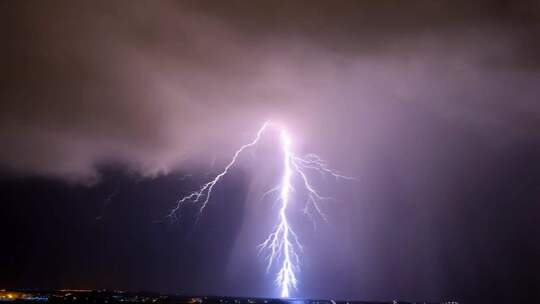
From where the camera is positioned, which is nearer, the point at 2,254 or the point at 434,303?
the point at 434,303

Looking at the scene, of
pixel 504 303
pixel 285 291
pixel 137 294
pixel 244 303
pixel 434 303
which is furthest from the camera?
pixel 137 294

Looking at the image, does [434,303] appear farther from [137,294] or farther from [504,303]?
[137,294]

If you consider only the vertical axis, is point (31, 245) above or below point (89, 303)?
above

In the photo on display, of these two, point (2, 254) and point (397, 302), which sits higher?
point (2, 254)

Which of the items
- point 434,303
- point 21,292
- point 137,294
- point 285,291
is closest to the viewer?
point 285,291

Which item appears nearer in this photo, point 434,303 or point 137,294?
point 434,303

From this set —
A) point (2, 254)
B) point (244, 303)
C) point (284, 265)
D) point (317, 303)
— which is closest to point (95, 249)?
point (2, 254)

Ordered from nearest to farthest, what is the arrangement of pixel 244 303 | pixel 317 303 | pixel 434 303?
pixel 434 303
pixel 317 303
pixel 244 303

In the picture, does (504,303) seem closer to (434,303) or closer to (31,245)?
(434,303)

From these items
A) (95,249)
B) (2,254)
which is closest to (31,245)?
(2,254)
